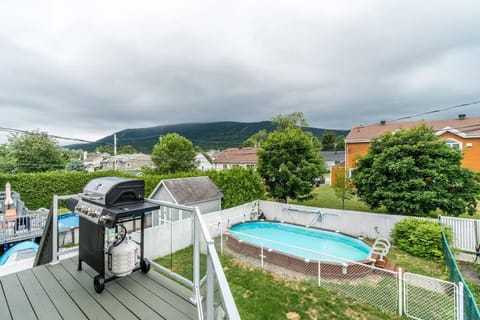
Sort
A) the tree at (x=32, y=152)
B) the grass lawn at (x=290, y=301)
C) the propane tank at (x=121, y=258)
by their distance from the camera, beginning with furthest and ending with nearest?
the tree at (x=32, y=152) < the grass lawn at (x=290, y=301) < the propane tank at (x=121, y=258)

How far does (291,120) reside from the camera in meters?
28.4

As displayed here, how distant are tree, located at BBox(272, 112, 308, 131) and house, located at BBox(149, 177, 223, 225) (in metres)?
19.4

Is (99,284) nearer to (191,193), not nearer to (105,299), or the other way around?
(105,299)

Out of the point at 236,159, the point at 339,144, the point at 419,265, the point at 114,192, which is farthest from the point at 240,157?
the point at 114,192

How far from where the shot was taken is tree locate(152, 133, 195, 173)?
25266 mm

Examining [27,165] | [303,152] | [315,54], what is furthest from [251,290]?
[27,165]

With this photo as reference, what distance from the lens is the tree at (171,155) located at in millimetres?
25266

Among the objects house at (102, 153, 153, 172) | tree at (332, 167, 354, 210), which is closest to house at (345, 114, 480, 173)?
tree at (332, 167, 354, 210)

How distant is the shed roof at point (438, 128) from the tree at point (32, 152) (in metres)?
26.6

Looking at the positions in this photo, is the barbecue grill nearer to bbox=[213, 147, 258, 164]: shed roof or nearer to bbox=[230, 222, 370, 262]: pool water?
bbox=[230, 222, 370, 262]: pool water

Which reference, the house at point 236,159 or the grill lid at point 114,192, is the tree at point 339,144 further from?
the grill lid at point 114,192

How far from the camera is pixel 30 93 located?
1211cm

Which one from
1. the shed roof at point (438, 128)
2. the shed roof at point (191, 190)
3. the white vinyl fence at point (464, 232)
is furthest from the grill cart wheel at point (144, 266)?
the shed roof at point (438, 128)

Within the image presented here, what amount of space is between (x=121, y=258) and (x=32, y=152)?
74.7 ft
